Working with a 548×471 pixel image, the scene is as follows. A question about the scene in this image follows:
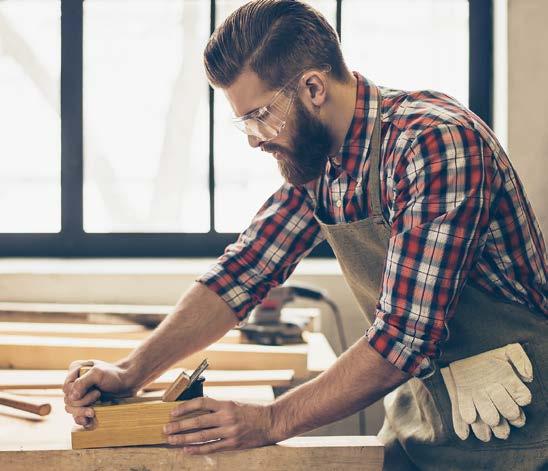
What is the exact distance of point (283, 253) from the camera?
1.87 metres

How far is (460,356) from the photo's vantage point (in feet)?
5.02

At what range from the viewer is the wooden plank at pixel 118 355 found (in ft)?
6.68

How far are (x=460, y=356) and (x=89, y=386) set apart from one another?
0.74 meters

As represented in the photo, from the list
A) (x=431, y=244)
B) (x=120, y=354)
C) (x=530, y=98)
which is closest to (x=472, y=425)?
(x=431, y=244)

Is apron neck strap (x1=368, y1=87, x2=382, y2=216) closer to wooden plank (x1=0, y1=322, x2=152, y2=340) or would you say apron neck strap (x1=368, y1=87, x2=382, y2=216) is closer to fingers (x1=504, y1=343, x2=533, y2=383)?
fingers (x1=504, y1=343, x2=533, y2=383)

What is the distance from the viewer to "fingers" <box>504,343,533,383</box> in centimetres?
145

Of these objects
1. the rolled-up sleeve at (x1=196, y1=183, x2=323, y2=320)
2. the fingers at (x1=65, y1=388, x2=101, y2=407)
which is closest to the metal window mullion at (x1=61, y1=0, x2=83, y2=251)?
the rolled-up sleeve at (x1=196, y1=183, x2=323, y2=320)

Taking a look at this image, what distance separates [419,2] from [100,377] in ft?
8.93

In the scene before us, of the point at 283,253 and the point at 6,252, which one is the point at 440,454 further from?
the point at 6,252

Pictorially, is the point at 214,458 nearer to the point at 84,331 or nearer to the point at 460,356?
the point at 460,356

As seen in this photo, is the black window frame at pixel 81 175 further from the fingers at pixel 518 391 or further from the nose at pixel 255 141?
the fingers at pixel 518 391

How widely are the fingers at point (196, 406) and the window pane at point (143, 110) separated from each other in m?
1.91

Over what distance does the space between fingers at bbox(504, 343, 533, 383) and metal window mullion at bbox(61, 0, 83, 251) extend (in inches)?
87.8

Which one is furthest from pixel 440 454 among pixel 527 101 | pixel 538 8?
pixel 538 8
